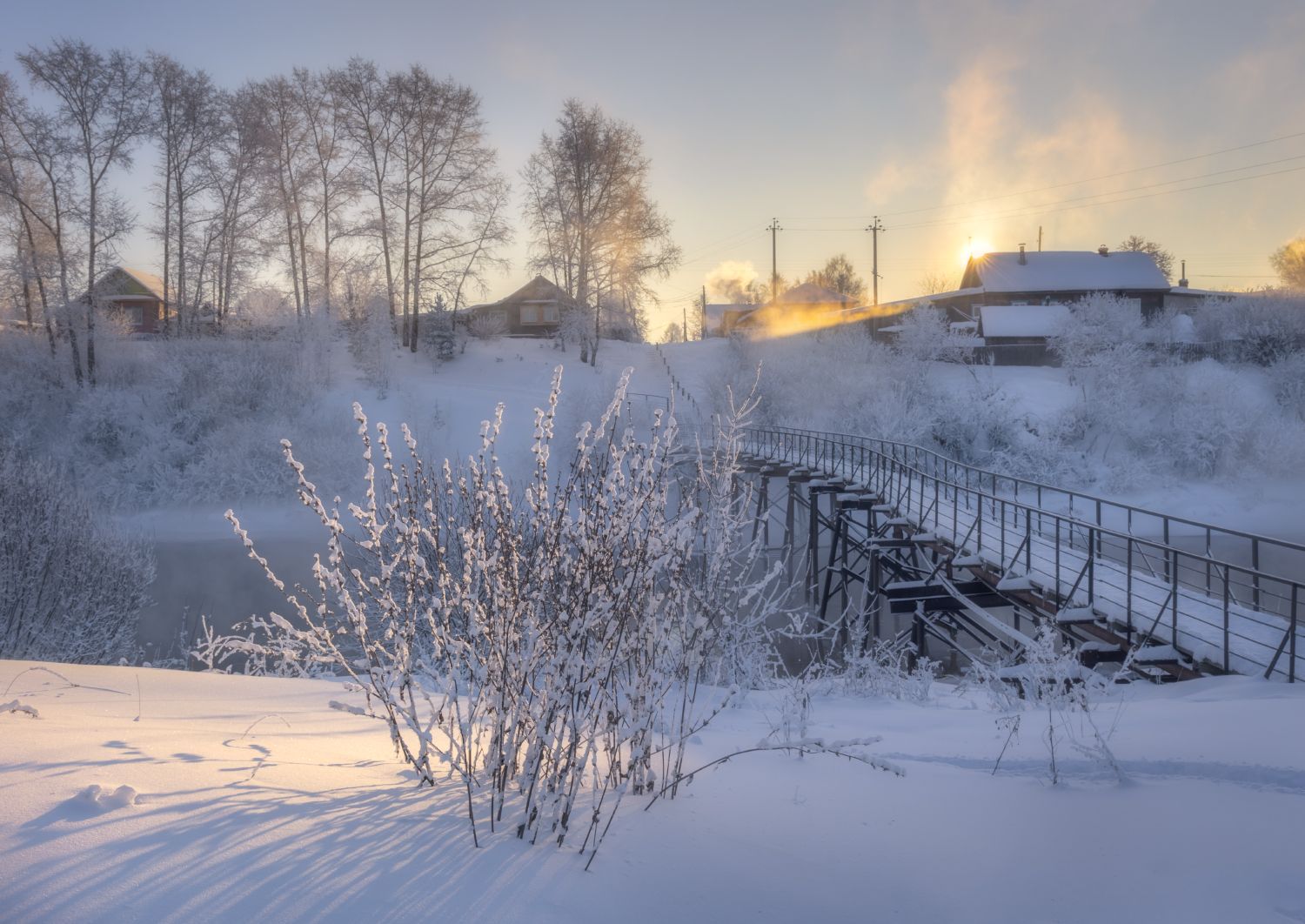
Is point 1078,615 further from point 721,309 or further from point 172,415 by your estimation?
point 721,309

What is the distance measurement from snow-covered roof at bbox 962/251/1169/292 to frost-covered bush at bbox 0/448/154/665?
41.8 meters

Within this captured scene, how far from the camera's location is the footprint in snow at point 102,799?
8.08ft

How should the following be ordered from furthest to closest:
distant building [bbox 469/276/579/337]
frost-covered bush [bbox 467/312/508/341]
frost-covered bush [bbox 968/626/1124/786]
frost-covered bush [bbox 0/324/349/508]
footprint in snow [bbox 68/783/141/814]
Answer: distant building [bbox 469/276/579/337] → frost-covered bush [bbox 467/312/508/341] → frost-covered bush [bbox 0/324/349/508] → frost-covered bush [bbox 968/626/1124/786] → footprint in snow [bbox 68/783/141/814]

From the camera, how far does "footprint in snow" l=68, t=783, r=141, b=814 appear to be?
2463 mm

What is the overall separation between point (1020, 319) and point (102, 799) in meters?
42.9

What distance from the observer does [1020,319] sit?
4034cm

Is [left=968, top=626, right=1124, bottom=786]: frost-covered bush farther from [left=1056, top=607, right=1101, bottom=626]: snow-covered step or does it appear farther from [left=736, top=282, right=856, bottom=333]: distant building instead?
[left=736, top=282, right=856, bottom=333]: distant building

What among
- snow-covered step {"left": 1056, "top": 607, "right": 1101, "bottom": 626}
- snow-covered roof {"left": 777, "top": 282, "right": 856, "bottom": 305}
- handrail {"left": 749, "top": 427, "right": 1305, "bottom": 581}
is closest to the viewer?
handrail {"left": 749, "top": 427, "right": 1305, "bottom": 581}

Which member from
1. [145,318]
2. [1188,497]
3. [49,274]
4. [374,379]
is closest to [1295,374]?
[1188,497]

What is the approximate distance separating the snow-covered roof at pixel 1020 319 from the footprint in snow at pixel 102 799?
136 feet

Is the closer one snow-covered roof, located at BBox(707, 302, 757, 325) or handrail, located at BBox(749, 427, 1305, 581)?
handrail, located at BBox(749, 427, 1305, 581)

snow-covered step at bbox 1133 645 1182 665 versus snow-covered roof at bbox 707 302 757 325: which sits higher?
snow-covered roof at bbox 707 302 757 325

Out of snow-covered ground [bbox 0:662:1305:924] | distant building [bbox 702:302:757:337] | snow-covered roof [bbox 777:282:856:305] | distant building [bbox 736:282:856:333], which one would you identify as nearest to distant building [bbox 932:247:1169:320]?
distant building [bbox 736:282:856:333]

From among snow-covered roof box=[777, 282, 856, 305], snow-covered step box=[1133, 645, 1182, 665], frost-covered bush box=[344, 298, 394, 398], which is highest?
snow-covered roof box=[777, 282, 856, 305]
